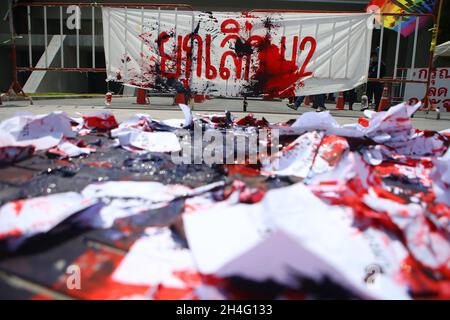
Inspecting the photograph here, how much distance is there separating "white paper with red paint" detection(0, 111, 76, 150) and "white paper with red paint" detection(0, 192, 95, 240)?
80 centimetres

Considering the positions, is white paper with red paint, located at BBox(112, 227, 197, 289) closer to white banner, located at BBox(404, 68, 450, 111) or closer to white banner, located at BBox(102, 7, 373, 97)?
white banner, located at BBox(102, 7, 373, 97)

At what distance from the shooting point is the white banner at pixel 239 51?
516 cm

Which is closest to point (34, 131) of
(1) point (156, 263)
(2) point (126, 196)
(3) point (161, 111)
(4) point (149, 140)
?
(4) point (149, 140)

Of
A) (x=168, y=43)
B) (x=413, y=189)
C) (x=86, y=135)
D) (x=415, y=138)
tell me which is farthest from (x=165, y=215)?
(x=168, y=43)

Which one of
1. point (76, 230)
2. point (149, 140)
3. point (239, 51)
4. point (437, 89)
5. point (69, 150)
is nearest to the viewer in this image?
point (76, 230)

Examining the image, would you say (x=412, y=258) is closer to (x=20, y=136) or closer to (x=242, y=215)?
(x=242, y=215)

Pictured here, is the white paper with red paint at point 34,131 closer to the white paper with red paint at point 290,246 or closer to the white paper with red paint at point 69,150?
the white paper with red paint at point 69,150

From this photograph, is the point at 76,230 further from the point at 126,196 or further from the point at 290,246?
the point at 290,246

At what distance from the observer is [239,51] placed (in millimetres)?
5145

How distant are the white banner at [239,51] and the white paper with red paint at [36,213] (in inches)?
161

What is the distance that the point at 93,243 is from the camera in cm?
107

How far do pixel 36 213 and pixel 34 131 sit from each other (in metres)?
1.10

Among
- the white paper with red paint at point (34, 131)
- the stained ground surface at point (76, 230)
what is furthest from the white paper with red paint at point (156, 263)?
the white paper with red paint at point (34, 131)

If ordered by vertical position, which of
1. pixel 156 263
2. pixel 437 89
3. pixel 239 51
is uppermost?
pixel 239 51
